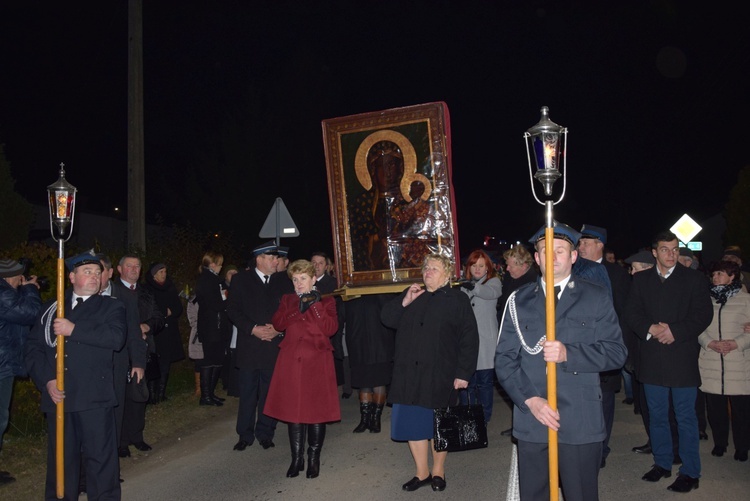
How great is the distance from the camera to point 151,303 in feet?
24.5

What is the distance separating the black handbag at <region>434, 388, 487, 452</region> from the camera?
5.75m

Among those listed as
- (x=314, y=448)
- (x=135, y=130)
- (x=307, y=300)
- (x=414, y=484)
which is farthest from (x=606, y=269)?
(x=135, y=130)

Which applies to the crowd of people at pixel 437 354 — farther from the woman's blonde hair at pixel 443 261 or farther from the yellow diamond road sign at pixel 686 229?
the yellow diamond road sign at pixel 686 229

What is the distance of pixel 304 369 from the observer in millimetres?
6371

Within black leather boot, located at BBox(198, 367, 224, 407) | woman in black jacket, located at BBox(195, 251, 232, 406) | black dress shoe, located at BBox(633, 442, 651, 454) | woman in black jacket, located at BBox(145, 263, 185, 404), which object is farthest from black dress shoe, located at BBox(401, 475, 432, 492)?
black leather boot, located at BBox(198, 367, 224, 407)

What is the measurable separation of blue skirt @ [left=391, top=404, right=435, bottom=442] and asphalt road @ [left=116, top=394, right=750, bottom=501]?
543 millimetres

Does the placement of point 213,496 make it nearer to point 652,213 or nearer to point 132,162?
point 132,162

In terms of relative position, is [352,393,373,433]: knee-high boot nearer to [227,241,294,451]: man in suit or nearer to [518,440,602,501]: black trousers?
[227,241,294,451]: man in suit

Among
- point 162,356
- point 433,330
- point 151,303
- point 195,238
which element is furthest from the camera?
point 195,238

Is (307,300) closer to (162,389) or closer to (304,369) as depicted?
(304,369)

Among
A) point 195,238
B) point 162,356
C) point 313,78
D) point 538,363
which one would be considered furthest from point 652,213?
point 538,363

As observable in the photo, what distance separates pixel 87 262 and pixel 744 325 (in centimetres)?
605

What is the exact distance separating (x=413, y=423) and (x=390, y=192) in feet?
7.36

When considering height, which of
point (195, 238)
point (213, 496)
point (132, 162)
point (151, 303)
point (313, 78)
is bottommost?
point (213, 496)
